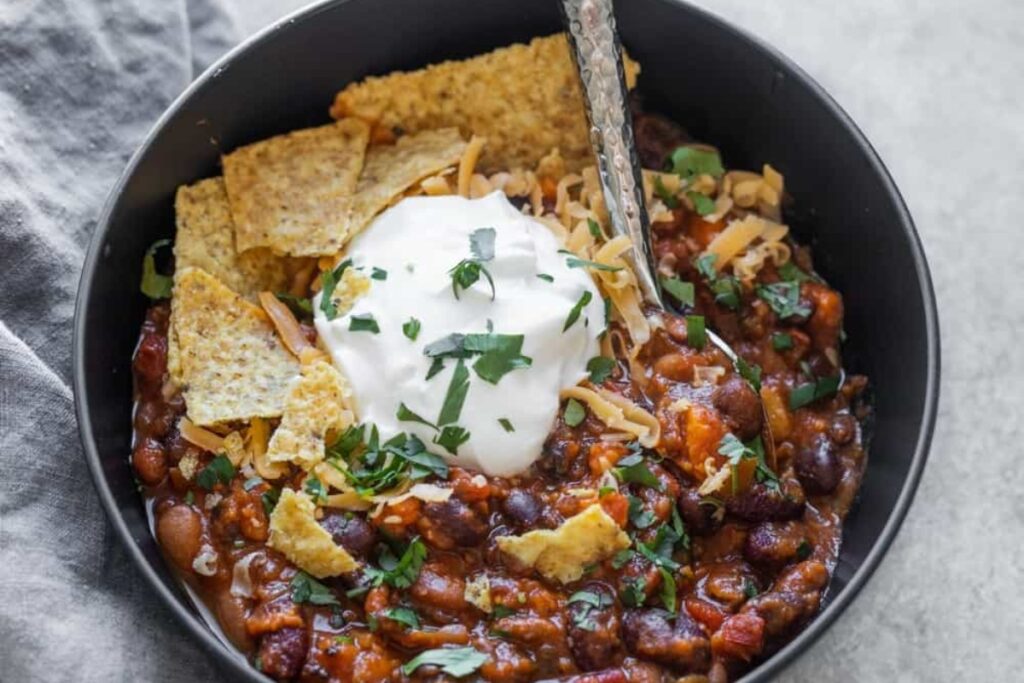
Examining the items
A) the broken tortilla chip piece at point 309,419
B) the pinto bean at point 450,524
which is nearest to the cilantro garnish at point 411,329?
the broken tortilla chip piece at point 309,419

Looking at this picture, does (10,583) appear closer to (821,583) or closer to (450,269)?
(450,269)

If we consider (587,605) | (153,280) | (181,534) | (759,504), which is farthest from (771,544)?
(153,280)

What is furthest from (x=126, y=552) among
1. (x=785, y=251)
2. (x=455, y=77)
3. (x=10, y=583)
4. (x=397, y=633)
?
(x=785, y=251)

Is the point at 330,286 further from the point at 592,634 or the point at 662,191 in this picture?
the point at 592,634

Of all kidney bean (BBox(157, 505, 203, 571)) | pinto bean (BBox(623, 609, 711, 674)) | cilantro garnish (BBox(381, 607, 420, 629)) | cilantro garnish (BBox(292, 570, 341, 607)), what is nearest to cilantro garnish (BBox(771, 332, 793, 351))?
pinto bean (BBox(623, 609, 711, 674))

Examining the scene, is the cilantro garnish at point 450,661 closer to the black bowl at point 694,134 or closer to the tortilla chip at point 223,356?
the black bowl at point 694,134

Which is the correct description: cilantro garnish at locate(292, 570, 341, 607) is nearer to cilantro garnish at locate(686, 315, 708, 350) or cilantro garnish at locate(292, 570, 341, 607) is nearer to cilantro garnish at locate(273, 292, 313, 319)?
cilantro garnish at locate(273, 292, 313, 319)
